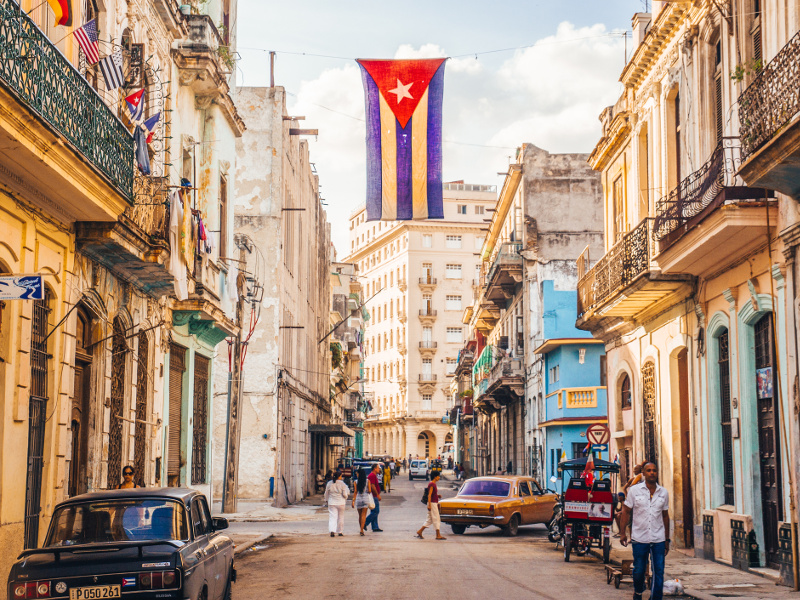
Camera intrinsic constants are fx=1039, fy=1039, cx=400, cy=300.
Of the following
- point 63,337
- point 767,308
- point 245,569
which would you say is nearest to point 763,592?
point 767,308

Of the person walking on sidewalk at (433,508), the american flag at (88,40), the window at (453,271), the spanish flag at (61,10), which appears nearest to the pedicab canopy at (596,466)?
the person walking on sidewalk at (433,508)

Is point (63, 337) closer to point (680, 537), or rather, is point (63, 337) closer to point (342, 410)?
point (680, 537)

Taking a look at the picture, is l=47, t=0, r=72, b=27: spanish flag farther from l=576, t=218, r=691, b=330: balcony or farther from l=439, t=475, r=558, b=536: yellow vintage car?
l=439, t=475, r=558, b=536: yellow vintage car

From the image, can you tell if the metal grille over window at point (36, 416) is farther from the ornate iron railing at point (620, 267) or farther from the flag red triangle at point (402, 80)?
the ornate iron railing at point (620, 267)

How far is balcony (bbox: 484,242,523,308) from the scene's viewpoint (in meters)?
43.8

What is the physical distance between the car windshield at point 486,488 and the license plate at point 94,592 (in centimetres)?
1699

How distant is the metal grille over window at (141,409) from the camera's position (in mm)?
18531

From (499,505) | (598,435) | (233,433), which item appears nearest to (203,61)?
(598,435)

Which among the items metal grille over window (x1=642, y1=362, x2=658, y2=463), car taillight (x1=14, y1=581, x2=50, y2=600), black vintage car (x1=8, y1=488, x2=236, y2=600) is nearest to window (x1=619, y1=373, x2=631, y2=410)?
metal grille over window (x1=642, y1=362, x2=658, y2=463)

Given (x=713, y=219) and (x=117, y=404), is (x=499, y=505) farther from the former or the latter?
(x=713, y=219)

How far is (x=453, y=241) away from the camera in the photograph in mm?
113500

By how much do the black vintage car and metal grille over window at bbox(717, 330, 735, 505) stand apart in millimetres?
9513

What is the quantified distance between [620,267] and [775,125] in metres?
8.84

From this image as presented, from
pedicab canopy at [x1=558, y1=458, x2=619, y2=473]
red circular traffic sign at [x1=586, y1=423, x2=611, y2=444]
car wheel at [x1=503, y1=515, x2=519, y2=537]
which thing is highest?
red circular traffic sign at [x1=586, y1=423, x2=611, y2=444]
